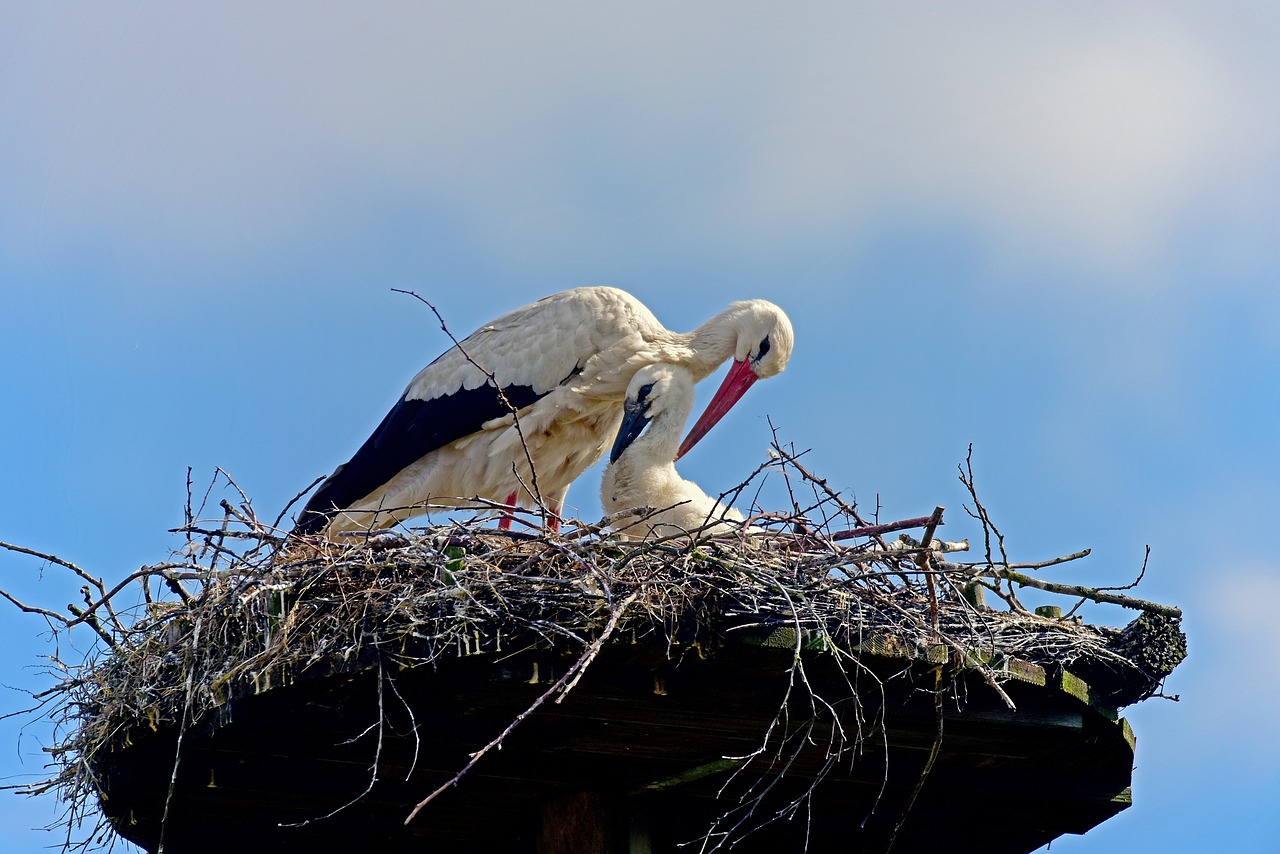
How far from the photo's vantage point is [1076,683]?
4.31 meters

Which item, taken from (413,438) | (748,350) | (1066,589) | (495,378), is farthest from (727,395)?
(1066,589)

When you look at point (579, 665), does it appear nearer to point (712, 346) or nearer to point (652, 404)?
point (652, 404)

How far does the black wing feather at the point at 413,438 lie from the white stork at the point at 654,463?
558mm

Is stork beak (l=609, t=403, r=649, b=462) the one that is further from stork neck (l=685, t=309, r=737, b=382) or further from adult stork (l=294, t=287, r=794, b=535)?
stork neck (l=685, t=309, r=737, b=382)

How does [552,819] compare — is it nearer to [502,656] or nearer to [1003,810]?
[502,656]

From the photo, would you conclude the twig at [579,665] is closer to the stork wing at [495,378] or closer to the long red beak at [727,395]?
the stork wing at [495,378]

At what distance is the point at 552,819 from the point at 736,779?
0.54 meters

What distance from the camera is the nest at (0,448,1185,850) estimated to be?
3.94m

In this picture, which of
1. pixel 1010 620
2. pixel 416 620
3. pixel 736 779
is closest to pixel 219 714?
pixel 416 620

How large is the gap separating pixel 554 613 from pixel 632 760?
0.79 meters

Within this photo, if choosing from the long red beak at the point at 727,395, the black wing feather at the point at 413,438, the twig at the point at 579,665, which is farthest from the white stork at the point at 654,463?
the twig at the point at 579,665

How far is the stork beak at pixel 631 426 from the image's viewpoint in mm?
6293

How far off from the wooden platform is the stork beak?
1744mm

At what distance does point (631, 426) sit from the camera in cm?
636
